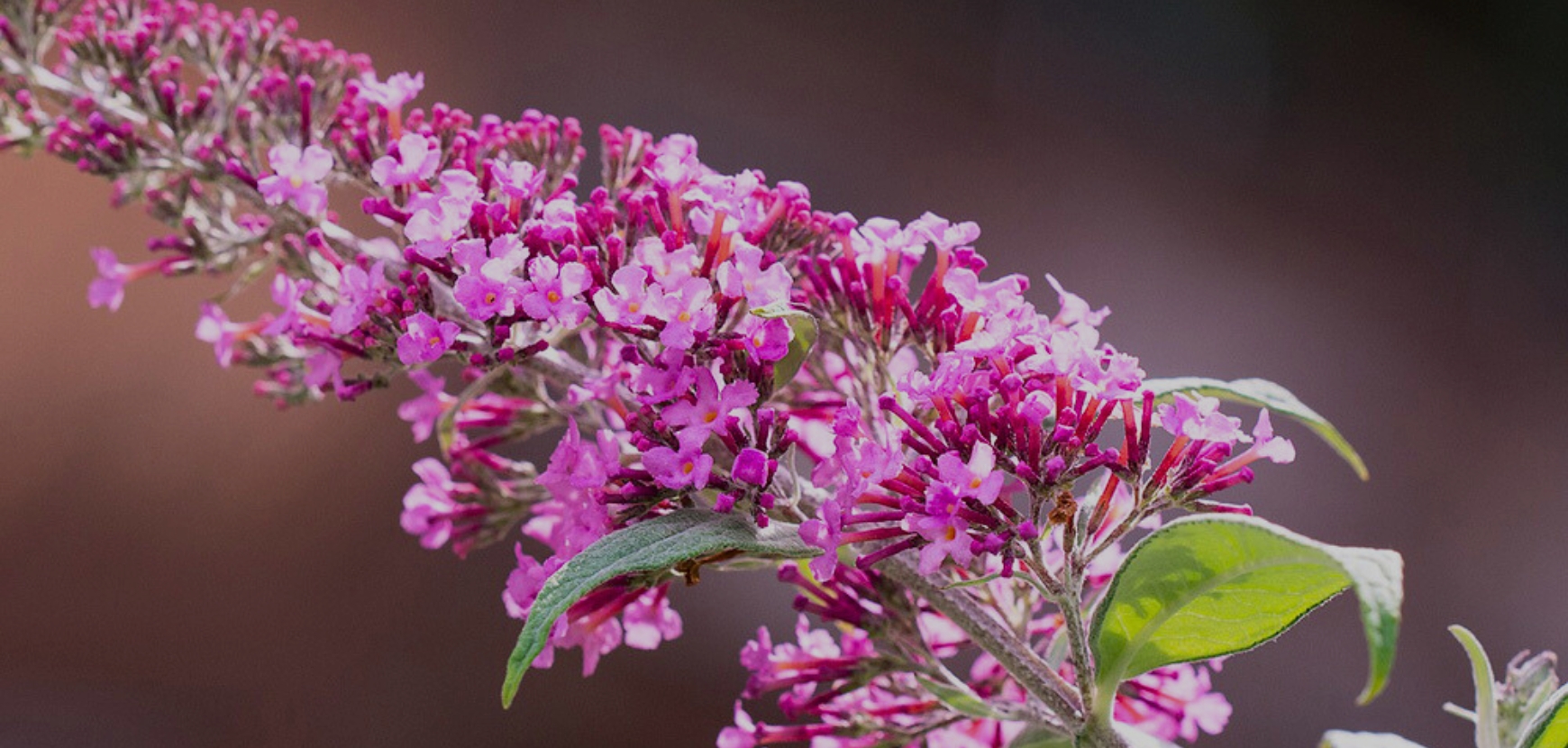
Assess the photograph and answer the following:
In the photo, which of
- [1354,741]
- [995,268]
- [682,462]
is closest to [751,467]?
[682,462]

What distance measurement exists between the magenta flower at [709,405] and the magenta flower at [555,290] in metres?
0.05

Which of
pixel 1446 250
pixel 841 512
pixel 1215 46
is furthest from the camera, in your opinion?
pixel 1446 250

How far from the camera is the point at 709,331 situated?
0.48 meters

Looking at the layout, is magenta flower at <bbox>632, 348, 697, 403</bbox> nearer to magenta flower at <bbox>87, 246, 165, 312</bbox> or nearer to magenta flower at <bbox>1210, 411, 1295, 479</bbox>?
magenta flower at <bbox>1210, 411, 1295, 479</bbox>

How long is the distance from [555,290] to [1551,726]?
16.4 inches

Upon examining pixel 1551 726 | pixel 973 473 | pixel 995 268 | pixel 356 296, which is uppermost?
pixel 995 268

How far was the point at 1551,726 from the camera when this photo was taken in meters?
0.46

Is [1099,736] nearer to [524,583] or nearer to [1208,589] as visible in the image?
[1208,589]

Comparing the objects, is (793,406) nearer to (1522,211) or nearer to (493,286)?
(493,286)

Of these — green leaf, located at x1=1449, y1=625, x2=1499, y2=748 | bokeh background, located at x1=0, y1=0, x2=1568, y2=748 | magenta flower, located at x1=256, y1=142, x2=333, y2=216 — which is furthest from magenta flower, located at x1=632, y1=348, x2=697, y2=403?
bokeh background, located at x1=0, y1=0, x2=1568, y2=748

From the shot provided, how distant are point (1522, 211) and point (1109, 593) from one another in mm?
2261

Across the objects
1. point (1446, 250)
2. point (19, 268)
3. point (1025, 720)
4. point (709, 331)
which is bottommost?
point (1025, 720)

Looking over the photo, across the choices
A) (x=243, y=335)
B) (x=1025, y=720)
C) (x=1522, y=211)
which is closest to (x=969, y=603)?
(x=1025, y=720)

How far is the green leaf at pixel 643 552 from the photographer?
0.41 meters
